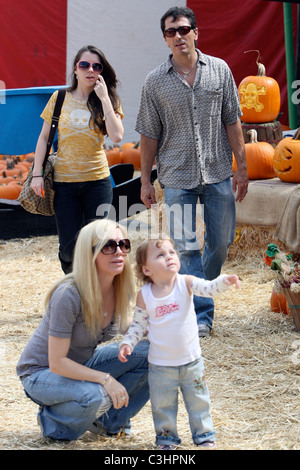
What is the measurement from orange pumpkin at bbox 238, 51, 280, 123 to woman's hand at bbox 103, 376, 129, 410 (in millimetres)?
4118

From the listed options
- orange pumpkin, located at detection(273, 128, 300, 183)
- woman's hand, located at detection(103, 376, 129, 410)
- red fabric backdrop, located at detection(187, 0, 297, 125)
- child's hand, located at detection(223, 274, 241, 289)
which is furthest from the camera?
red fabric backdrop, located at detection(187, 0, 297, 125)

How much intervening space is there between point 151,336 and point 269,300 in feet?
8.85

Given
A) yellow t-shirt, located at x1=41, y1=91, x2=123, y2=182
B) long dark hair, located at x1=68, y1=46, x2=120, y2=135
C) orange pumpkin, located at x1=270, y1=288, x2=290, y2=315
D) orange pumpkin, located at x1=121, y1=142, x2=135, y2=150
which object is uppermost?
long dark hair, located at x1=68, y1=46, x2=120, y2=135

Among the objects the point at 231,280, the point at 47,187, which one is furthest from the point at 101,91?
the point at 231,280

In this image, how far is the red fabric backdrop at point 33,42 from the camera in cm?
1000

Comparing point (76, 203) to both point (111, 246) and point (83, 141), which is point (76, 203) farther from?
point (111, 246)

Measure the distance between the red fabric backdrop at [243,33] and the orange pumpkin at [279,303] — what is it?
5.40 metres

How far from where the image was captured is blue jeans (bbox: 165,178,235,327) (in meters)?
4.27

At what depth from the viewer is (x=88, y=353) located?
2.97 m

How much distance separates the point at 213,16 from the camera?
32.7 feet

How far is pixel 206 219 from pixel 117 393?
1.86 metres

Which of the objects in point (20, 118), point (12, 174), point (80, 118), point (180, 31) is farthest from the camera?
point (12, 174)

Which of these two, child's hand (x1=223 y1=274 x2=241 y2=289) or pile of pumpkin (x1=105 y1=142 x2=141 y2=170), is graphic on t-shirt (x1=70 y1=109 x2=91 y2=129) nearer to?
child's hand (x1=223 y1=274 x2=241 y2=289)

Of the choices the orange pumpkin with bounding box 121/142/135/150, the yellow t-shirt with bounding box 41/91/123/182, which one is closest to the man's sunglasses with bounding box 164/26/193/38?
the yellow t-shirt with bounding box 41/91/123/182
